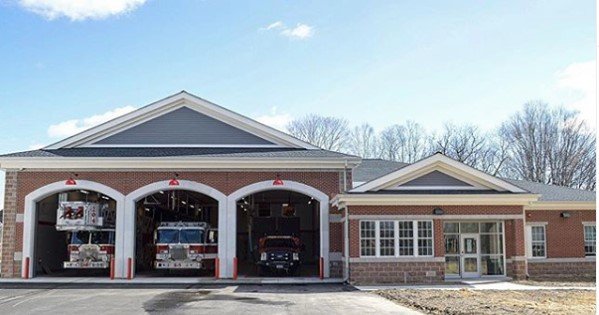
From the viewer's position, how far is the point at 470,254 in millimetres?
27656

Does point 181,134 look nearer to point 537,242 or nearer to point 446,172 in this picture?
point 446,172

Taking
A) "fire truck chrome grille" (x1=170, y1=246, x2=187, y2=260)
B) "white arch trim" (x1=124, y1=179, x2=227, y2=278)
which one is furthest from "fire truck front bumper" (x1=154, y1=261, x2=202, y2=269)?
"white arch trim" (x1=124, y1=179, x2=227, y2=278)

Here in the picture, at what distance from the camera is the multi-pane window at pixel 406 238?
26.2 meters

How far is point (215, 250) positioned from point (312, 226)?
16220 millimetres

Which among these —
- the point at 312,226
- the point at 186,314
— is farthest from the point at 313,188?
the point at 312,226

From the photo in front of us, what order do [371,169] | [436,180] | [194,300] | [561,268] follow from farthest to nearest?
[371,169], [561,268], [436,180], [194,300]

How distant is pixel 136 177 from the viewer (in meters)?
29.2

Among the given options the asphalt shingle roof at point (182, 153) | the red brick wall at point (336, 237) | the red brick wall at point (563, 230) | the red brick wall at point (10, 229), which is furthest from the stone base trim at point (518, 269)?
the red brick wall at point (10, 229)

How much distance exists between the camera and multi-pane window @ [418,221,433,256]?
2620 cm

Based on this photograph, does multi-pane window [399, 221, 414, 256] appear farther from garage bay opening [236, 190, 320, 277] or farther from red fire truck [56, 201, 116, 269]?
red fire truck [56, 201, 116, 269]

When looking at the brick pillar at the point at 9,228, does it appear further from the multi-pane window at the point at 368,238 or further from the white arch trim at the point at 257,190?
the multi-pane window at the point at 368,238

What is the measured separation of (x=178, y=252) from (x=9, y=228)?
734 centimetres

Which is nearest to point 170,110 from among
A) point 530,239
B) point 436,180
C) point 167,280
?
point 167,280

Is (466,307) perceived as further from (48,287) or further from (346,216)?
(48,287)
